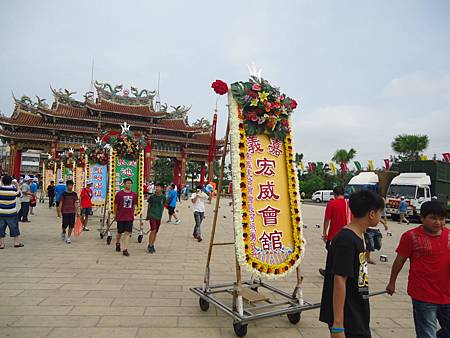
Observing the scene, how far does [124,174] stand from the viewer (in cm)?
881

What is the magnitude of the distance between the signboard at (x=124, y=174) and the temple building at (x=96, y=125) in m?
15.9

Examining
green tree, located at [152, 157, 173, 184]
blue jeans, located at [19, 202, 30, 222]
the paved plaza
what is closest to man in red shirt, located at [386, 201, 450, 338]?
the paved plaza

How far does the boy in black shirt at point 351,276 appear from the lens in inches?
79.0

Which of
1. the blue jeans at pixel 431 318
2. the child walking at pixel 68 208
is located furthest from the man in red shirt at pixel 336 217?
the child walking at pixel 68 208

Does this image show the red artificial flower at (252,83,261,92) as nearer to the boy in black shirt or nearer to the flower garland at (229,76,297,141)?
the flower garland at (229,76,297,141)

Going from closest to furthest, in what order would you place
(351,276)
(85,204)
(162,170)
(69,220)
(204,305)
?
1. (351,276)
2. (204,305)
3. (69,220)
4. (85,204)
5. (162,170)

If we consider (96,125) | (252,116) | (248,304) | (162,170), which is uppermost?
(96,125)

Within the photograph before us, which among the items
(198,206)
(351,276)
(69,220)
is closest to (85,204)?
(69,220)

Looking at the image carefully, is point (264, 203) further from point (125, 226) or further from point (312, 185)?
point (312, 185)

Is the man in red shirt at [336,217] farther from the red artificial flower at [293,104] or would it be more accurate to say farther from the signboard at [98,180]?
the signboard at [98,180]

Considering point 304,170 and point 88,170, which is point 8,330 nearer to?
point 88,170

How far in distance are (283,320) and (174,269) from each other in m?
2.59

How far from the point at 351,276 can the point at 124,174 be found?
301 inches

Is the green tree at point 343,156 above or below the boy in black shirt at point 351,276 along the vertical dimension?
above
